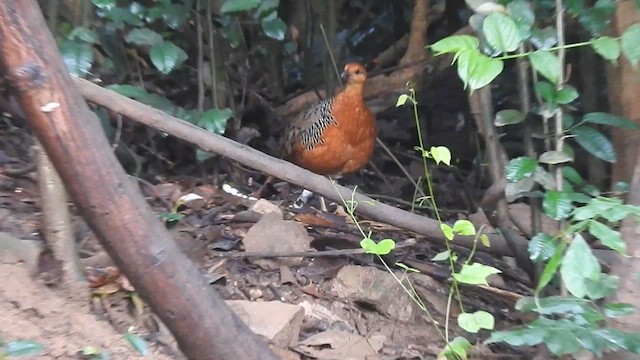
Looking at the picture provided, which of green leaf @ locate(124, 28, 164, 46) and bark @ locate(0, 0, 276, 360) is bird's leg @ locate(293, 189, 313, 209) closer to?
green leaf @ locate(124, 28, 164, 46)

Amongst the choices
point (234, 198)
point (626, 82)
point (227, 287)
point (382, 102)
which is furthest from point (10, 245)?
point (382, 102)

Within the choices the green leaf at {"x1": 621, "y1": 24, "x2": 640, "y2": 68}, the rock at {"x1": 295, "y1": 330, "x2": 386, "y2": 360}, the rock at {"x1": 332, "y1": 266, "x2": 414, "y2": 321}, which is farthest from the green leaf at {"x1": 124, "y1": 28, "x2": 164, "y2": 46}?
the green leaf at {"x1": 621, "y1": 24, "x2": 640, "y2": 68}

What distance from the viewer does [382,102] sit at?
4.43 m

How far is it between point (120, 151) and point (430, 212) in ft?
4.74

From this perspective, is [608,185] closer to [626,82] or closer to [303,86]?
[626,82]

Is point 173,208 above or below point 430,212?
above

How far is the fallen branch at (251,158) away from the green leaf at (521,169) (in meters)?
0.47

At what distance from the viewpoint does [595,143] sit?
7.88 feet

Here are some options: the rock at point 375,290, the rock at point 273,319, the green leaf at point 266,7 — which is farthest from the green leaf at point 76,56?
the rock at point 375,290

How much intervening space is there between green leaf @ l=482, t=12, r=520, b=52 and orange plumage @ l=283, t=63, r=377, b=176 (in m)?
2.10

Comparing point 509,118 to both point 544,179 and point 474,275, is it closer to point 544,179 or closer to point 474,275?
point 544,179

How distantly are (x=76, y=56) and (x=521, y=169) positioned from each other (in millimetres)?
1610

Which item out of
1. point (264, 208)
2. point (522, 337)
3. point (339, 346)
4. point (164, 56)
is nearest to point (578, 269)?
point (522, 337)

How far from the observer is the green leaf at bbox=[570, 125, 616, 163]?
239 cm
